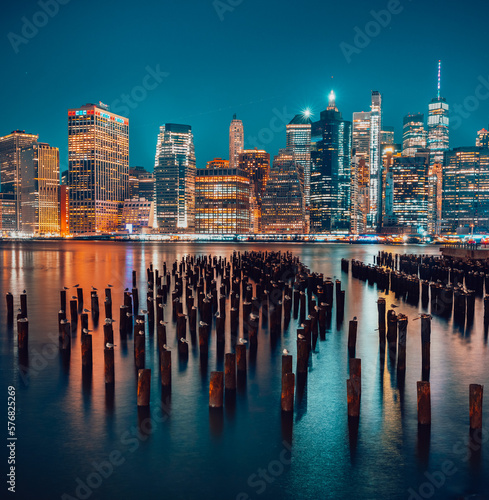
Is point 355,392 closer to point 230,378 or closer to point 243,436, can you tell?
point 243,436

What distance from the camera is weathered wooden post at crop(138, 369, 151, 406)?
39.6ft

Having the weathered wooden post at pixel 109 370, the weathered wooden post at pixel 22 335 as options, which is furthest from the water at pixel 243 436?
the weathered wooden post at pixel 22 335

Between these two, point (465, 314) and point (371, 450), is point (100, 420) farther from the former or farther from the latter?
point (465, 314)

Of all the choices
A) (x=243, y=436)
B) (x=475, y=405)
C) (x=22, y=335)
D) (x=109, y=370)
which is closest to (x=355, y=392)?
(x=475, y=405)

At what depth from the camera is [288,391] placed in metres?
12.4

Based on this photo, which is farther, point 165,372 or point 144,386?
point 165,372

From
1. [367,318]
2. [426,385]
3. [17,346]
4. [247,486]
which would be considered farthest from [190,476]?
[367,318]

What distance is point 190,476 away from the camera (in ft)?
32.4

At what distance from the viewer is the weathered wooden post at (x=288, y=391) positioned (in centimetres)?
1197

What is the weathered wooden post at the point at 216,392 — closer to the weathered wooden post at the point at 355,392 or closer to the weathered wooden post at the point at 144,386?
the weathered wooden post at the point at 144,386

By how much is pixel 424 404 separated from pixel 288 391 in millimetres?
3076

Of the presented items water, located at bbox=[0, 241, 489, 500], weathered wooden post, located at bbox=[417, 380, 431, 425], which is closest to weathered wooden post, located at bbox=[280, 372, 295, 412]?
water, located at bbox=[0, 241, 489, 500]

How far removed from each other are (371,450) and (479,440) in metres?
2.48

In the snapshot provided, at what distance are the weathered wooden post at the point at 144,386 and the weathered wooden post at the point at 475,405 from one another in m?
7.11
